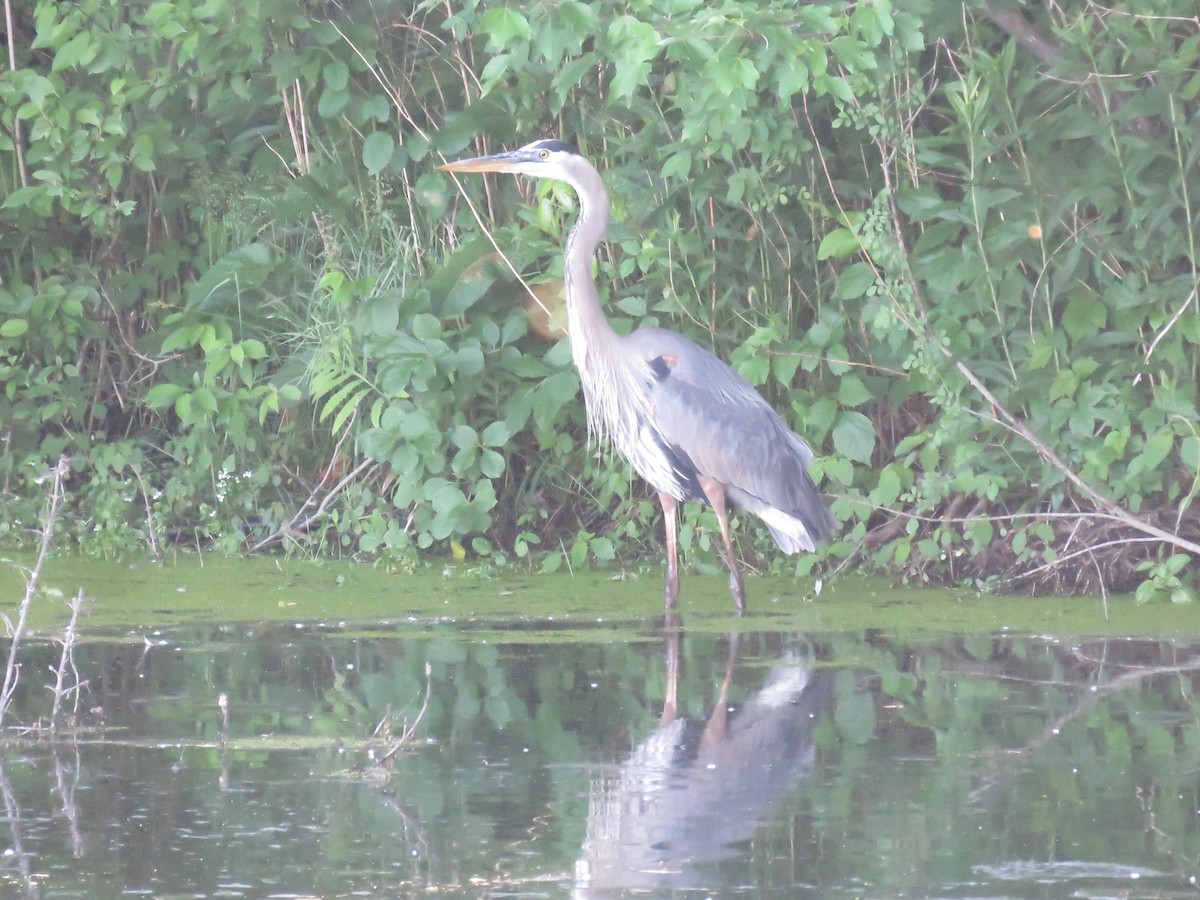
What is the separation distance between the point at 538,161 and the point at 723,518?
1556 millimetres

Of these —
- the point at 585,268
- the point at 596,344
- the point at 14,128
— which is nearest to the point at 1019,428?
the point at 596,344

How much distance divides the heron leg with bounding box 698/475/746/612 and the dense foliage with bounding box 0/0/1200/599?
1.17 ft

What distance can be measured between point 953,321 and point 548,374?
1.72 meters

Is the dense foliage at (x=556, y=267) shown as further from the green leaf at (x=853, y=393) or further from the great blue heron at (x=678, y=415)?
the great blue heron at (x=678, y=415)

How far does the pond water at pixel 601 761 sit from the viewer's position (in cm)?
325

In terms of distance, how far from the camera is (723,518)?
6625 millimetres

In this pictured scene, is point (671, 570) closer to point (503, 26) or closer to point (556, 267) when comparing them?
point (556, 267)

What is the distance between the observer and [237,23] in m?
7.31

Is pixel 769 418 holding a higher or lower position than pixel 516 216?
lower

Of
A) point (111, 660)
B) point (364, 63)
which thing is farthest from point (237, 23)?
point (111, 660)

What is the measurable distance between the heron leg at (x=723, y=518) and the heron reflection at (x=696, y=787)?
46.3 inches

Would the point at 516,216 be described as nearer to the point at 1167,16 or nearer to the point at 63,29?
the point at 63,29

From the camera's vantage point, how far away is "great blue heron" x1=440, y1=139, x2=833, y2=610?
21.8ft

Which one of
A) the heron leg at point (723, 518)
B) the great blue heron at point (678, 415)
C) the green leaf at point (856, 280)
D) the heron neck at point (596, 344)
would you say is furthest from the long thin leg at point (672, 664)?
the green leaf at point (856, 280)
